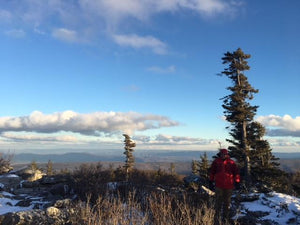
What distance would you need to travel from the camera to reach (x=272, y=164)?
30.7m

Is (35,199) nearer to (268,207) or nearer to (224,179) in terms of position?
(224,179)

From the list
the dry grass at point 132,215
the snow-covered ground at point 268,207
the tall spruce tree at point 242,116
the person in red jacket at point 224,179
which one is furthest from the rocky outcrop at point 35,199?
the tall spruce tree at point 242,116

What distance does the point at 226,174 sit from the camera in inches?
349

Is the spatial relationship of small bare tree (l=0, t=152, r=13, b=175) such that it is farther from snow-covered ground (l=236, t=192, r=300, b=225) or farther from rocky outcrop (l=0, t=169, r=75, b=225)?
snow-covered ground (l=236, t=192, r=300, b=225)

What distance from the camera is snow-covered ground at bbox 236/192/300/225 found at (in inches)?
366

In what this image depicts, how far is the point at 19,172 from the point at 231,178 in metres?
13.9

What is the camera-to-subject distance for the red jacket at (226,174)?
8852 mm

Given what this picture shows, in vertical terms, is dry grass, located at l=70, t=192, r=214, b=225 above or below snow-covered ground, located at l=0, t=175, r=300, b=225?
above

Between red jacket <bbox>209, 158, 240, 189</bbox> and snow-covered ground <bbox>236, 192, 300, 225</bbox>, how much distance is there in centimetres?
92

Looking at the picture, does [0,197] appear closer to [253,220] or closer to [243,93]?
[253,220]

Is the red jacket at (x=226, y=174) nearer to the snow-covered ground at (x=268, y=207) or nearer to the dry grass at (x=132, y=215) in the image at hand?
the snow-covered ground at (x=268, y=207)

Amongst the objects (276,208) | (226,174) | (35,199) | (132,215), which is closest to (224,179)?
(226,174)

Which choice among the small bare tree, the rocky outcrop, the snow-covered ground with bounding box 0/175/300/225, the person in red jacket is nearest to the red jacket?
the person in red jacket

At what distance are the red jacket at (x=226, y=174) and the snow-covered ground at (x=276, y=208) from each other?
92 cm
